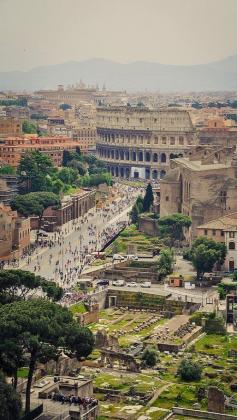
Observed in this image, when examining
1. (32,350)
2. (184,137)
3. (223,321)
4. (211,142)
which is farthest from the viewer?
(184,137)

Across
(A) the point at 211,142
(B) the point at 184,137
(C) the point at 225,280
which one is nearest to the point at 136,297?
(C) the point at 225,280

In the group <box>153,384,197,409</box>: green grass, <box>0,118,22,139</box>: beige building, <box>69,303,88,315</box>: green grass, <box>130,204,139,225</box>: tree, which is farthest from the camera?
<box>0,118,22,139</box>: beige building

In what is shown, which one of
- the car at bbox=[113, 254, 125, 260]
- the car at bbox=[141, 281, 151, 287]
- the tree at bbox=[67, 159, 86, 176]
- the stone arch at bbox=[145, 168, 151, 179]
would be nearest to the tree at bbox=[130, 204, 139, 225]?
the car at bbox=[113, 254, 125, 260]

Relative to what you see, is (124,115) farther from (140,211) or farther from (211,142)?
(140,211)

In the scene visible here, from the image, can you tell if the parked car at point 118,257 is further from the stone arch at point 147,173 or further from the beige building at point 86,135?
the beige building at point 86,135

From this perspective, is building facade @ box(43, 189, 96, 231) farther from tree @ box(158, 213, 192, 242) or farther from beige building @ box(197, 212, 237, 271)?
beige building @ box(197, 212, 237, 271)
